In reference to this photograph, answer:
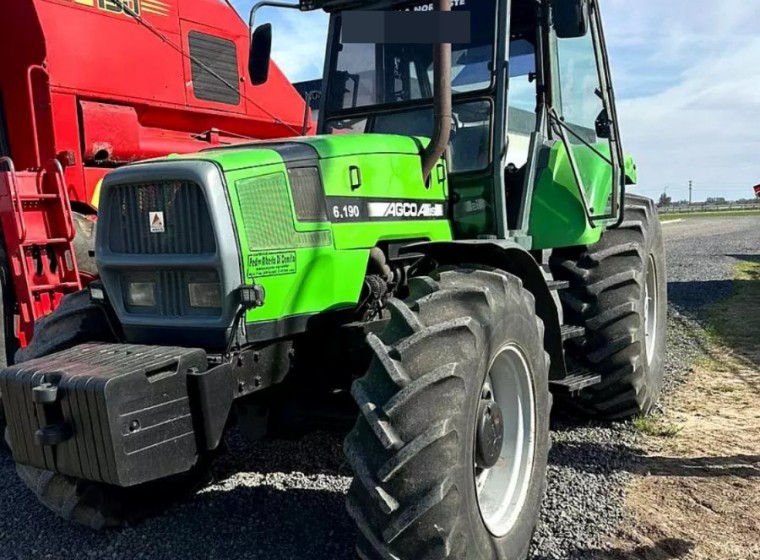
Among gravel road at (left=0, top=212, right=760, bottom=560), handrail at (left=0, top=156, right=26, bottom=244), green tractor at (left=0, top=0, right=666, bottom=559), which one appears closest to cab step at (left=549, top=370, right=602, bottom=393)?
green tractor at (left=0, top=0, right=666, bottom=559)

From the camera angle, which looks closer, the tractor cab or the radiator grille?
the radiator grille

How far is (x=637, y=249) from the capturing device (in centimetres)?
520

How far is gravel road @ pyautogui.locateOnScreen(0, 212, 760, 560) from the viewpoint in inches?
138

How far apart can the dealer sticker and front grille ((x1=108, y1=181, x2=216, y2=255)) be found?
0.58 feet

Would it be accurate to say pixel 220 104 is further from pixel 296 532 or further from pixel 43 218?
pixel 296 532

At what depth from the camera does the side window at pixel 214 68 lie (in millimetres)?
6840

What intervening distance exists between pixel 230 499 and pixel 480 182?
2.19m

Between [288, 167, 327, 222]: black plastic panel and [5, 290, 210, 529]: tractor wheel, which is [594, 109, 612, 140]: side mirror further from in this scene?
[5, 290, 210, 529]: tractor wheel

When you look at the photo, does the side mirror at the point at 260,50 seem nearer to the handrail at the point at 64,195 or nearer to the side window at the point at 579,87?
the handrail at the point at 64,195

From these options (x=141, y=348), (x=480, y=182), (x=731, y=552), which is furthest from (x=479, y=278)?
(x=731, y=552)

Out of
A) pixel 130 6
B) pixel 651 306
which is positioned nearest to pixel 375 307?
pixel 651 306

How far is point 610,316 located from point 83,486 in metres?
3.26

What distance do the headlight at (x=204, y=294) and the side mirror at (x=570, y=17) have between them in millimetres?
2268

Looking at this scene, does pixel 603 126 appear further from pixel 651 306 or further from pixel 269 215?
pixel 269 215
